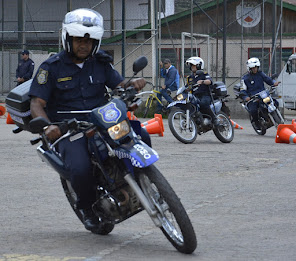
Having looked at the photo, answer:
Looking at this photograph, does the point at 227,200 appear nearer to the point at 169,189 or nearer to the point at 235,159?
the point at 169,189

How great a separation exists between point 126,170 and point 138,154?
0.52 ft

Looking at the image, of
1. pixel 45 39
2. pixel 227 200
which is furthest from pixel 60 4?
pixel 227 200

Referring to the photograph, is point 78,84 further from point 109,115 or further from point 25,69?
point 25,69

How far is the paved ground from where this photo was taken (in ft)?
19.2

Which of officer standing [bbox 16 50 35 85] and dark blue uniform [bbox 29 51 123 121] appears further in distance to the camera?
officer standing [bbox 16 50 35 85]

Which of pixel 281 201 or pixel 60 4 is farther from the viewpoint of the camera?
pixel 60 4

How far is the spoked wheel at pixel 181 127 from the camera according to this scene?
1596cm

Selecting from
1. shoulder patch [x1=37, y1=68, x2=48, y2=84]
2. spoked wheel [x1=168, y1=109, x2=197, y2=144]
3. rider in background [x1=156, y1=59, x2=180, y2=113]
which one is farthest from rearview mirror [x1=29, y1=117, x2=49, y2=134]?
rider in background [x1=156, y1=59, x2=180, y2=113]

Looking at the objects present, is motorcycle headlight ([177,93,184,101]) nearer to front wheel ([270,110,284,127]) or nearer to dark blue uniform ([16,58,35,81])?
front wheel ([270,110,284,127])

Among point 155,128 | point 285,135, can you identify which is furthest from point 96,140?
point 155,128

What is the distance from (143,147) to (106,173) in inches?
13.4

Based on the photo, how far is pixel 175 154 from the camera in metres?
13.8

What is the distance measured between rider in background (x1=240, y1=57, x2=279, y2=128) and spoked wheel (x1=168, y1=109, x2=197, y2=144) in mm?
2866

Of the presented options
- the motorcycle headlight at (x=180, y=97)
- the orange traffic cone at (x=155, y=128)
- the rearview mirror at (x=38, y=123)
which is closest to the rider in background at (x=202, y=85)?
the motorcycle headlight at (x=180, y=97)
